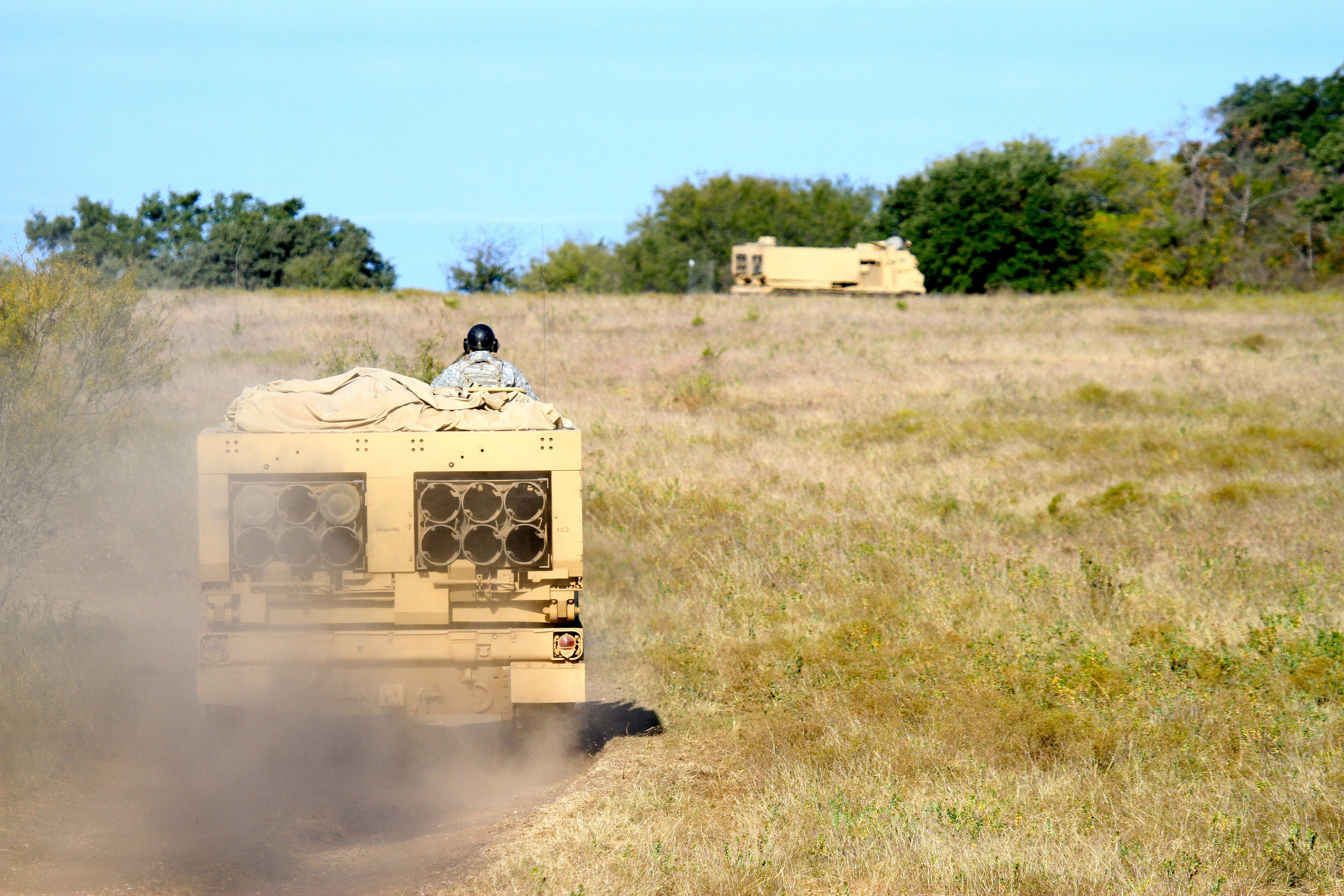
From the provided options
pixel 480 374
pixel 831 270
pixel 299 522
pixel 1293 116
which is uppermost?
pixel 1293 116

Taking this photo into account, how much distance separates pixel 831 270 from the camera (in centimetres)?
4922

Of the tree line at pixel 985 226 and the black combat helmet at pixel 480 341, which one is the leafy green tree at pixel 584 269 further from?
the black combat helmet at pixel 480 341

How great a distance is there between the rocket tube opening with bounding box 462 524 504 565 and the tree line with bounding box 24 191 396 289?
9607 mm

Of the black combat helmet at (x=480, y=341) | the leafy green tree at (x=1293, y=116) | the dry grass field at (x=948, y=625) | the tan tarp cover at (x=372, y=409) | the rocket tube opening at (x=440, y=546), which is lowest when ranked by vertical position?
the dry grass field at (x=948, y=625)

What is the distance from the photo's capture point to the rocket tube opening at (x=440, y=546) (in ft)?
22.8

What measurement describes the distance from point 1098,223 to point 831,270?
1685 cm

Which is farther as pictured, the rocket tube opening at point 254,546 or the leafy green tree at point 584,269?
the leafy green tree at point 584,269

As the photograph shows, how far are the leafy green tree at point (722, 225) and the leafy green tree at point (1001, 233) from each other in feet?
42.1

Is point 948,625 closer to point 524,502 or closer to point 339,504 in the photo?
point 524,502

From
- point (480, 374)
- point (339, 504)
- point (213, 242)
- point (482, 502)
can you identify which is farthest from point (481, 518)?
point (213, 242)

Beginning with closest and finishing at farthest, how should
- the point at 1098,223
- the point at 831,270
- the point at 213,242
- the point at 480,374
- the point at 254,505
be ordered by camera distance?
the point at 254,505 < the point at 480,374 < the point at 213,242 < the point at 831,270 < the point at 1098,223

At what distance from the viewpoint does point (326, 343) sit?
2200 cm

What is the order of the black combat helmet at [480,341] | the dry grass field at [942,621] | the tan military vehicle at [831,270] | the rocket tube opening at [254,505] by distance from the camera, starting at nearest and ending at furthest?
1. the dry grass field at [942,621]
2. the rocket tube opening at [254,505]
3. the black combat helmet at [480,341]
4. the tan military vehicle at [831,270]

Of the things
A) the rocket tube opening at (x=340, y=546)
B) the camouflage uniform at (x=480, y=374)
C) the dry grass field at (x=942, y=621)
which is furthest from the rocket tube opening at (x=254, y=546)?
the camouflage uniform at (x=480, y=374)
